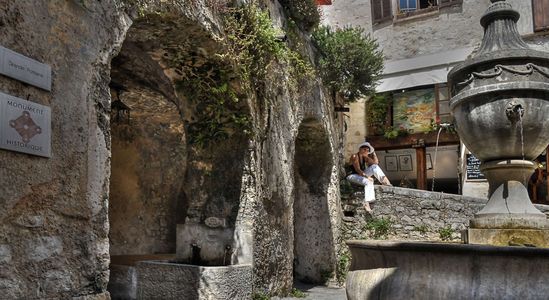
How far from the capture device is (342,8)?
14.8m

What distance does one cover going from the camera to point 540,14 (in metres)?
12.2

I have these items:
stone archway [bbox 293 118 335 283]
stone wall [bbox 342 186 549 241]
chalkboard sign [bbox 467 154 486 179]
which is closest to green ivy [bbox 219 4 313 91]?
stone archway [bbox 293 118 335 283]

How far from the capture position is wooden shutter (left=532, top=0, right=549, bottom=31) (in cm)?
1216

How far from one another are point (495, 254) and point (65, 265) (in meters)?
2.37

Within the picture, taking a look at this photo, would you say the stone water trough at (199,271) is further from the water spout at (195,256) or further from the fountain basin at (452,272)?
the fountain basin at (452,272)

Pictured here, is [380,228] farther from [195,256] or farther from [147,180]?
[195,256]

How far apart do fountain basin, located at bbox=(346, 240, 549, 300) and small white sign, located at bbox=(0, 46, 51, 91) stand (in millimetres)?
2183

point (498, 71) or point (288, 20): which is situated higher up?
point (288, 20)

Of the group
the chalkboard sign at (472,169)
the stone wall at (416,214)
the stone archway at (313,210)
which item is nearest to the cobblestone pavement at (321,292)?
the stone archway at (313,210)

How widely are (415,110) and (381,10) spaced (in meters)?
2.95

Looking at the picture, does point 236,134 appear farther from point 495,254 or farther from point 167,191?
point 495,254

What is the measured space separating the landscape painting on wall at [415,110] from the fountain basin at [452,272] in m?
10.4

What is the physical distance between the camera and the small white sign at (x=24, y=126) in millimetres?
2555

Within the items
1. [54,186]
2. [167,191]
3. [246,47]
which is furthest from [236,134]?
[54,186]
